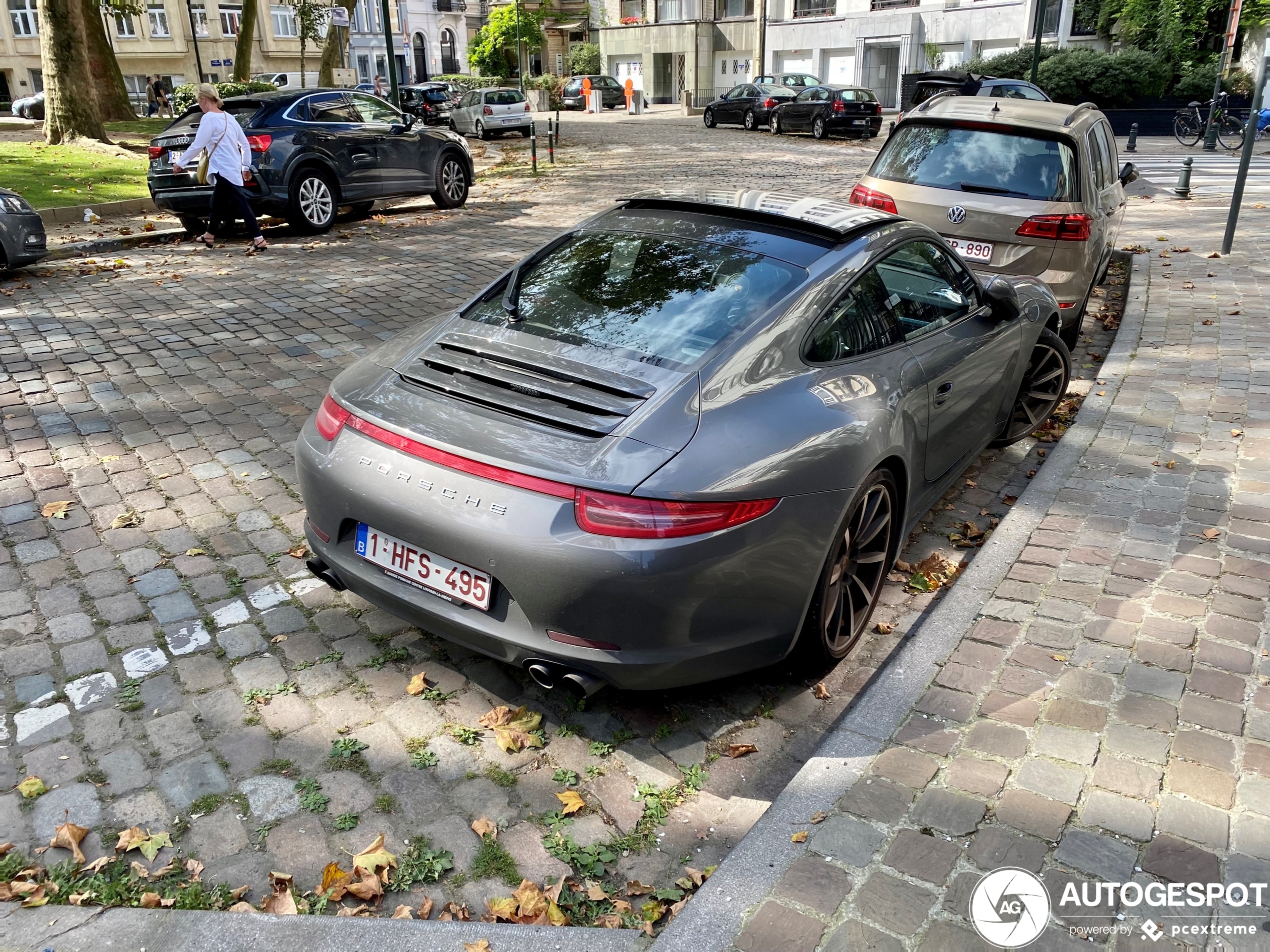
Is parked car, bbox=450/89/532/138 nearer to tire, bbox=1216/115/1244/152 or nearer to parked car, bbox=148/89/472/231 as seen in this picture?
parked car, bbox=148/89/472/231

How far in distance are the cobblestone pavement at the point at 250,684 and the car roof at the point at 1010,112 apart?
9.71 feet

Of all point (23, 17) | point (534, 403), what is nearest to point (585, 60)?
point (23, 17)

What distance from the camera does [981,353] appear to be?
15.1 feet

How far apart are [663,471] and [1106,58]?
112ft

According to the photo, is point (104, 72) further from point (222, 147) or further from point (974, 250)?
point (974, 250)

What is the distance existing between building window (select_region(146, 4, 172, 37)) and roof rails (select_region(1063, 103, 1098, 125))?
65414 millimetres

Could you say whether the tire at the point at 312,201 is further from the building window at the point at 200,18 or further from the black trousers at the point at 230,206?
the building window at the point at 200,18

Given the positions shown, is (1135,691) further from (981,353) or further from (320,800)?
(320,800)

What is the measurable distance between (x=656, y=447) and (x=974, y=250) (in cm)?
519

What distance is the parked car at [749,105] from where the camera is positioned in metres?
32.0

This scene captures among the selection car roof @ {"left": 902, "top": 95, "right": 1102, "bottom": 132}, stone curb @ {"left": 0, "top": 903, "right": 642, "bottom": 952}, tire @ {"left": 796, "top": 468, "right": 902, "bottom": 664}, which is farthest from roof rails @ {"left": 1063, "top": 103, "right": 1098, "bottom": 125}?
stone curb @ {"left": 0, "top": 903, "right": 642, "bottom": 952}

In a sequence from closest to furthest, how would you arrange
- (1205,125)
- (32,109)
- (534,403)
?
1. (534,403)
2. (1205,125)
3. (32,109)

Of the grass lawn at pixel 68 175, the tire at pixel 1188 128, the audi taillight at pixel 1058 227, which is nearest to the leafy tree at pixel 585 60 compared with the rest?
the tire at pixel 1188 128

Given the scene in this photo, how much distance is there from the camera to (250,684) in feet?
11.8
